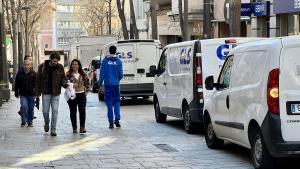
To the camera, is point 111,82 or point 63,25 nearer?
point 111,82

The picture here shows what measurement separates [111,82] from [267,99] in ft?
23.2

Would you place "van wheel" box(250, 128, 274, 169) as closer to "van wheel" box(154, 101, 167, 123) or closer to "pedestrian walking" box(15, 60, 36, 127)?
"van wheel" box(154, 101, 167, 123)

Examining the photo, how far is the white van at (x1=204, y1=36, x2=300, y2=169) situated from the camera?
8273 millimetres

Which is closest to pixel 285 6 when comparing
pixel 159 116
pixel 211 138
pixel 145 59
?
pixel 145 59

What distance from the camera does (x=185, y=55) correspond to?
45.3 feet

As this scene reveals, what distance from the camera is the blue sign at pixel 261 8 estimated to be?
2734 centimetres

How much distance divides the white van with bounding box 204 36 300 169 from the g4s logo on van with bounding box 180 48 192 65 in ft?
11.8

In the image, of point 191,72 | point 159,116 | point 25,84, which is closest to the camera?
point 191,72

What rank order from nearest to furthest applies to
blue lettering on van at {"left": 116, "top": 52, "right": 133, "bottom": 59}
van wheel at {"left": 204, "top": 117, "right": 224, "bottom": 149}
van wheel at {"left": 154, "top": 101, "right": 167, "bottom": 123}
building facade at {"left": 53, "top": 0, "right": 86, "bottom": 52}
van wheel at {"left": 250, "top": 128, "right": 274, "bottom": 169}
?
van wheel at {"left": 250, "top": 128, "right": 274, "bottom": 169} < van wheel at {"left": 204, "top": 117, "right": 224, "bottom": 149} < van wheel at {"left": 154, "top": 101, "right": 167, "bottom": 123} < blue lettering on van at {"left": 116, "top": 52, "right": 133, "bottom": 59} < building facade at {"left": 53, "top": 0, "right": 86, "bottom": 52}

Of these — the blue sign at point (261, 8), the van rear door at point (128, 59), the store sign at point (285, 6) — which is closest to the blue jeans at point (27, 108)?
the van rear door at point (128, 59)

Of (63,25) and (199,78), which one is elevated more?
(63,25)

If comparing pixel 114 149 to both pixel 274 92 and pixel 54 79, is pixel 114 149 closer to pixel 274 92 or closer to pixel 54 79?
pixel 54 79

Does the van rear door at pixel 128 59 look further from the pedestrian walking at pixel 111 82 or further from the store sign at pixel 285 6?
the pedestrian walking at pixel 111 82

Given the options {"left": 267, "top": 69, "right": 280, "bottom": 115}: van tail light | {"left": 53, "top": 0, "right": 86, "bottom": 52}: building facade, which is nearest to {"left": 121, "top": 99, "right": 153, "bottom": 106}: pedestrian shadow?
{"left": 267, "top": 69, "right": 280, "bottom": 115}: van tail light
